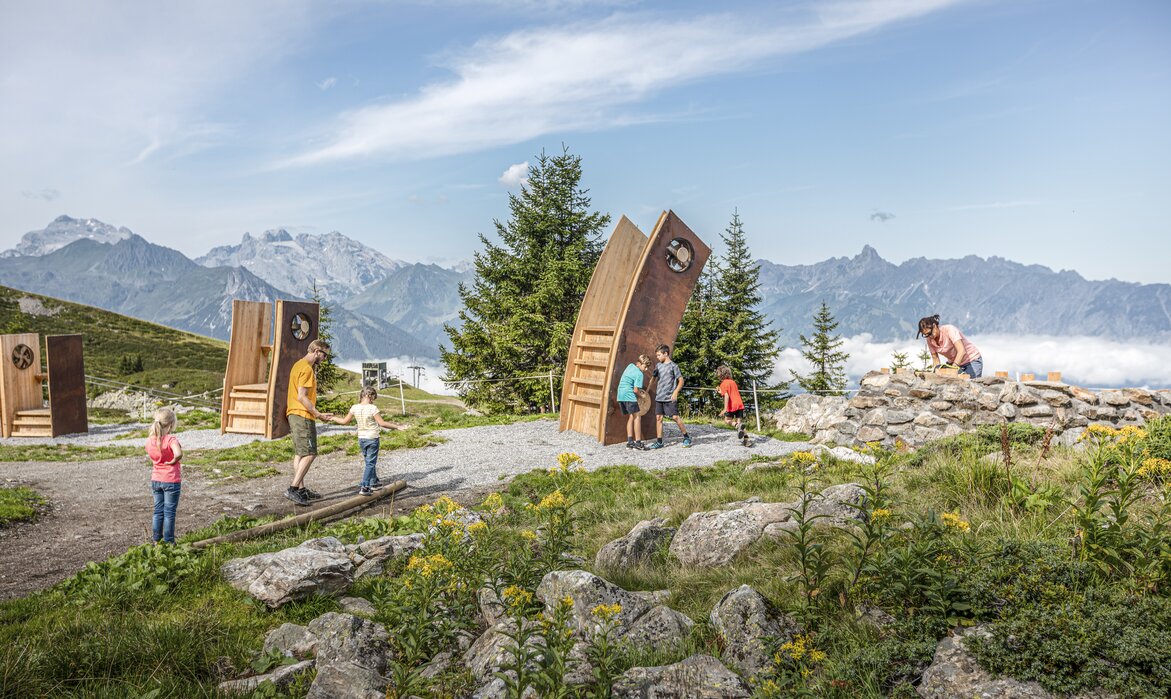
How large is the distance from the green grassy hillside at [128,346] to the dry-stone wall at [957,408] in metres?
56.7

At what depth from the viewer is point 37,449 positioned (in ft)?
49.3

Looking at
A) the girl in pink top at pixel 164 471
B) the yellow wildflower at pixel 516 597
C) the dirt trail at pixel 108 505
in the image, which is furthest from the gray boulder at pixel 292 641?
the girl in pink top at pixel 164 471

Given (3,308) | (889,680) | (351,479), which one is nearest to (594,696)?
(889,680)

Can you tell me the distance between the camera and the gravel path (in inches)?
286

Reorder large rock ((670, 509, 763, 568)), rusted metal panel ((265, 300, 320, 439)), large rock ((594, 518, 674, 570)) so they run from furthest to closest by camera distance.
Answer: rusted metal panel ((265, 300, 320, 439))
large rock ((594, 518, 674, 570))
large rock ((670, 509, 763, 568))

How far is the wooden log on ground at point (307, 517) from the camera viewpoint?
6.80 metres

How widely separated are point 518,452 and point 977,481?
28.5 feet

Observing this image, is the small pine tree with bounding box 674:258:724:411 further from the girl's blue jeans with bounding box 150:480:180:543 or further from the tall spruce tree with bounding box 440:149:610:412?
the girl's blue jeans with bounding box 150:480:180:543

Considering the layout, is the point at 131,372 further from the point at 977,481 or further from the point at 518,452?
the point at 977,481

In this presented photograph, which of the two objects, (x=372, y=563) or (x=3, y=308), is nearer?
(x=372, y=563)

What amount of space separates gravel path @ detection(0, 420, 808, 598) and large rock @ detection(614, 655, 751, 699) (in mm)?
5654

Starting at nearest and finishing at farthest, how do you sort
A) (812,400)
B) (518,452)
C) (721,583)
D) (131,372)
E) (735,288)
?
1. (721,583)
2. (518,452)
3. (812,400)
4. (735,288)
5. (131,372)

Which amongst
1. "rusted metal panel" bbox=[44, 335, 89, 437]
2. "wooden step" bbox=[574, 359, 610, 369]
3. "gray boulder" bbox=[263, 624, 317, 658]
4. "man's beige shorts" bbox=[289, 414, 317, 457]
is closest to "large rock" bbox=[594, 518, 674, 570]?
"gray boulder" bbox=[263, 624, 317, 658]

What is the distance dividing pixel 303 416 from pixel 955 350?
10.8m
